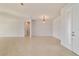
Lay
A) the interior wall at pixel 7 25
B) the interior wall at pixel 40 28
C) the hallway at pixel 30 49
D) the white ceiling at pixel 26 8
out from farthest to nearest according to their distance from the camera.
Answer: the interior wall at pixel 40 28, the interior wall at pixel 7 25, the hallway at pixel 30 49, the white ceiling at pixel 26 8

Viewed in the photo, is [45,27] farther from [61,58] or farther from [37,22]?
[61,58]

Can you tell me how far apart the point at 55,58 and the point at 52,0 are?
95 cm

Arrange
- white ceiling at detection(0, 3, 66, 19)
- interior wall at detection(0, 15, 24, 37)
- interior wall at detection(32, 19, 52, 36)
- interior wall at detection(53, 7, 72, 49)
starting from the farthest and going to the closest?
interior wall at detection(32, 19, 52, 36), interior wall at detection(53, 7, 72, 49), interior wall at detection(0, 15, 24, 37), white ceiling at detection(0, 3, 66, 19)

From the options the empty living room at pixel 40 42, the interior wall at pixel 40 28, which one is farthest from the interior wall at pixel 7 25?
the interior wall at pixel 40 28

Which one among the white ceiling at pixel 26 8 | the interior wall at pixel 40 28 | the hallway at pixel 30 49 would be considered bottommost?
the hallway at pixel 30 49

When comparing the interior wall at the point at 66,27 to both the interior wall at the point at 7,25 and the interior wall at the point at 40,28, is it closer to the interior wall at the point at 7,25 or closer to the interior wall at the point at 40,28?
the interior wall at the point at 7,25

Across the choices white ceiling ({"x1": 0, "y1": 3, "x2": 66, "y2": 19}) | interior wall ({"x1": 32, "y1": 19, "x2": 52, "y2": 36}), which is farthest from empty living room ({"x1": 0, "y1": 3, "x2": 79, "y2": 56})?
interior wall ({"x1": 32, "y1": 19, "x2": 52, "y2": 36})

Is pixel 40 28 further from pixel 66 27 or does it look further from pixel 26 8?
pixel 26 8

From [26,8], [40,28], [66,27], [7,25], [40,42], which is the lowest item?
[40,42]

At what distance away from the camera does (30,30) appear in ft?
46.1

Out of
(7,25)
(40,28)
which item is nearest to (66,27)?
(7,25)

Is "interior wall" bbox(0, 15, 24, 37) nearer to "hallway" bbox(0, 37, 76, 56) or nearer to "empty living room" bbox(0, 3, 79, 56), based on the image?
"empty living room" bbox(0, 3, 79, 56)

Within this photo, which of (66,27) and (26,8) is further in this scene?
(66,27)

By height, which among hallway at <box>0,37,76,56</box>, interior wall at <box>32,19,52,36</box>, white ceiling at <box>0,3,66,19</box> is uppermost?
white ceiling at <box>0,3,66,19</box>
